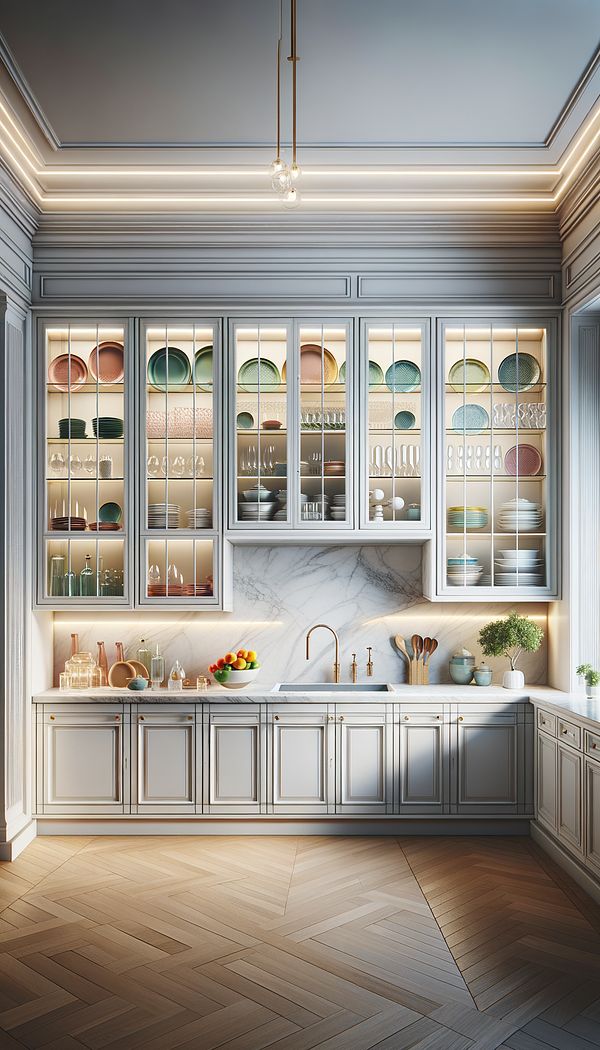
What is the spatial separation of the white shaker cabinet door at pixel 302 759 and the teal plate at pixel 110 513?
4.86 ft

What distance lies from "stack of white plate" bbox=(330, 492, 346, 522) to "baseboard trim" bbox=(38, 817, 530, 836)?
A: 1.76m

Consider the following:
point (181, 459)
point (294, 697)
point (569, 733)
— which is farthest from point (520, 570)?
point (181, 459)

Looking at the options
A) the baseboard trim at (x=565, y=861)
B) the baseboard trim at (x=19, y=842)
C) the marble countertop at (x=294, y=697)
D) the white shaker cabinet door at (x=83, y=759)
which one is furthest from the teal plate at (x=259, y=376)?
the baseboard trim at (x=565, y=861)

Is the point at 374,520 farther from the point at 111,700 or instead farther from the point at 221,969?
the point at 221,969

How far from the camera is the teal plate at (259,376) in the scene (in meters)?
4.95

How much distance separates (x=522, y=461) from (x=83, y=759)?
124 inches

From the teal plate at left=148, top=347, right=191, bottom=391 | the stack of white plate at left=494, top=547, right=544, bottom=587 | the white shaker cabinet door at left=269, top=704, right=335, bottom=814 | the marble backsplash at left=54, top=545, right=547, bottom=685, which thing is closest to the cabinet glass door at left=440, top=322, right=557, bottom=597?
the stack of white plate at left=494, top=547, right=544, bottom=587

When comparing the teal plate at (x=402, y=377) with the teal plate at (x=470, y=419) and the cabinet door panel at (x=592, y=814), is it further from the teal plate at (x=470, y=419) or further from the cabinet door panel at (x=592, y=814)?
the cabinet door panel at (x=592, y=814)

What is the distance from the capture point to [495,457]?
4953 millimetres

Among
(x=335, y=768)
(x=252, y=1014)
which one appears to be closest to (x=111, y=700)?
(x=335, y=768)

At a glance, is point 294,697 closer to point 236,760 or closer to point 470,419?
point 236,760

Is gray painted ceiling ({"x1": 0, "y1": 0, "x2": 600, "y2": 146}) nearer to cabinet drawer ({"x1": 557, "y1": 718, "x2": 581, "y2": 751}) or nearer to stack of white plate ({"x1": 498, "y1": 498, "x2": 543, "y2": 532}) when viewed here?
stack of white plate ({"x1": 498, "y1": 498, "x2": 543, "y2": 532})

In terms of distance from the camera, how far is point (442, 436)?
4.92 meters

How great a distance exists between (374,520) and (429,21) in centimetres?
258
